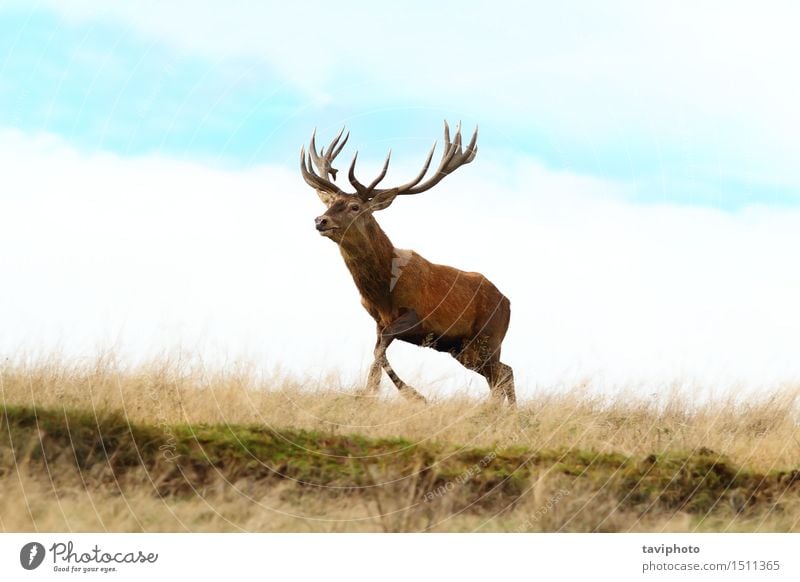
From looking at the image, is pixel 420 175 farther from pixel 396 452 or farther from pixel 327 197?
pixel 396 452

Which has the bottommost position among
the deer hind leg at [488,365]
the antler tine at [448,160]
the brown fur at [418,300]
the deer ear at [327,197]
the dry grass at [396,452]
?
the dry grass at [396,452]

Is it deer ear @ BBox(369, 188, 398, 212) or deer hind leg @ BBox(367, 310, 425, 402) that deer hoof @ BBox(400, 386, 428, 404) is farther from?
deer ear @ BBox(369, 188, 398, 212)

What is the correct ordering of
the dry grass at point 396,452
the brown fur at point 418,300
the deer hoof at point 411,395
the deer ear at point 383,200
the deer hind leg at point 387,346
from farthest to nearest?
the deer ear at point 383,200, the brown fur at point 418,300, the deer hind leg at point 387,346, the deer hoof at point 411,395, the dry grass at point 396,452

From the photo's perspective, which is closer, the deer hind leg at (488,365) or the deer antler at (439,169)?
the deer antler at (439,169)

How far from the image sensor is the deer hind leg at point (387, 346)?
13133mm

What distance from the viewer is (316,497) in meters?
8.86

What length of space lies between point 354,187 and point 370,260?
0.92m

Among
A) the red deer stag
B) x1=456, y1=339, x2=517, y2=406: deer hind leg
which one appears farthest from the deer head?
x1=456, y1=339, x2=517, y2=406: deer hind leg

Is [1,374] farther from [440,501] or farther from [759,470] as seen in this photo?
[759,470]

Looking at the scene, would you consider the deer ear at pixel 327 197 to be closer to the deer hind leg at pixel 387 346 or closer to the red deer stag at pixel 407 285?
the red deer stag at pixel 407 285

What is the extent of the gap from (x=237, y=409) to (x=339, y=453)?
1.89m

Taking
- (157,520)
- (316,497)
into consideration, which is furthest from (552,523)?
(157,520)

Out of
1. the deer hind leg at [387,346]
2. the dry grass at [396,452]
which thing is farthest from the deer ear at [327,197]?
the dry grass at [396,452]

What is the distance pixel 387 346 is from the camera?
45.1 ft
